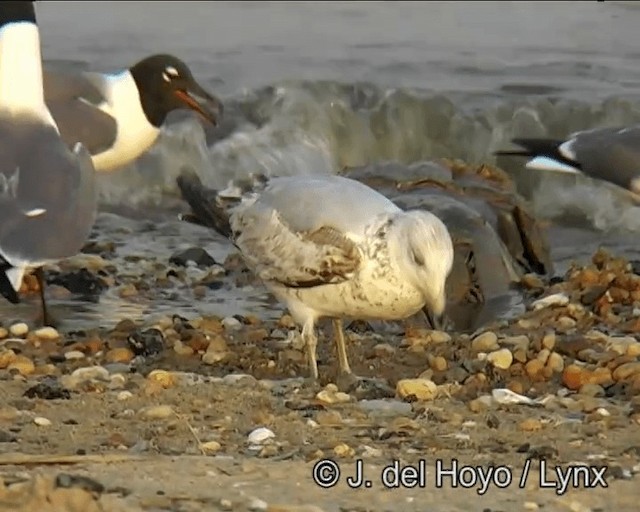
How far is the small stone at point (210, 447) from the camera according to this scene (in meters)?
4.57

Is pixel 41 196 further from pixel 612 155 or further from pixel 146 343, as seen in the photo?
pixel 612 155

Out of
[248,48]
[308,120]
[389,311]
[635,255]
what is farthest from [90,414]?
[248,48]

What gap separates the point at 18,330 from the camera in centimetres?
641

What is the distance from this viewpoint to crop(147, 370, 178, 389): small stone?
17.7 feet

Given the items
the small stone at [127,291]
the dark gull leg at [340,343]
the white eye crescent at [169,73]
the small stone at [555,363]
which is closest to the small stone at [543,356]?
the small stone at [555,363]

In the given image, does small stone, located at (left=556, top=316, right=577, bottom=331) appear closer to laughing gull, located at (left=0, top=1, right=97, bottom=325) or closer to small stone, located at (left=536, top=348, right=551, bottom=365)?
small stone, located at (left=536, top=348, right=551, bottom=365)

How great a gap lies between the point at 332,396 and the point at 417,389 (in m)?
0.28

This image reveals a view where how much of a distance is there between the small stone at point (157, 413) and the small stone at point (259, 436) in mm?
314

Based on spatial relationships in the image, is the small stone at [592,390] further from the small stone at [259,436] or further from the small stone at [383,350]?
the small stone at [259,436]

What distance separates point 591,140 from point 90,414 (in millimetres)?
3994

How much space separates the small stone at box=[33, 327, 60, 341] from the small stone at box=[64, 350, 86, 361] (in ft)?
0.92

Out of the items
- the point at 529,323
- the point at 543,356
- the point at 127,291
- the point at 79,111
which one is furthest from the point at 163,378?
the point at 79,111

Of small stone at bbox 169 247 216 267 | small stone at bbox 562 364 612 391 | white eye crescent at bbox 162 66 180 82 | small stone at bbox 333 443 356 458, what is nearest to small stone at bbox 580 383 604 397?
small stone at bbox 562 364 612 391

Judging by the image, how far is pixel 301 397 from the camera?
5.31m
